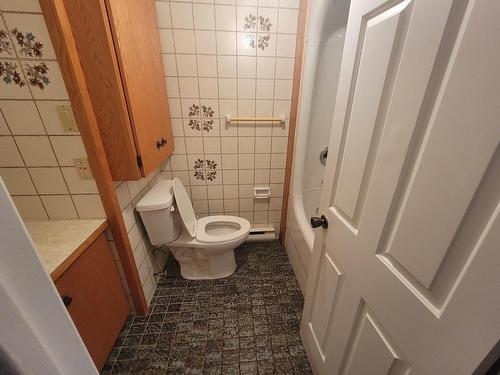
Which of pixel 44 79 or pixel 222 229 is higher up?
pixel 44 79

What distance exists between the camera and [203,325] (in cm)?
133

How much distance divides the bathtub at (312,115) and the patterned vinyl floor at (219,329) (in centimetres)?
28

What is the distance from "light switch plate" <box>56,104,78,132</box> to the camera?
0.86 metres

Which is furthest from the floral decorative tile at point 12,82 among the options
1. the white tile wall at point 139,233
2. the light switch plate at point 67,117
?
the white tile wall at point 139,233

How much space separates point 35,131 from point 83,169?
0.74ft

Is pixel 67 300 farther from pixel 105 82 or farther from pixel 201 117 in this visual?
pixel 201 117

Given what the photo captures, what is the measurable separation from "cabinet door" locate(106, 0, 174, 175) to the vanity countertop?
37cm

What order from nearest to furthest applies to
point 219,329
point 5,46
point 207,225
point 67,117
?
point 5,46 < point 67,117 < point 219,329 < point 207,225

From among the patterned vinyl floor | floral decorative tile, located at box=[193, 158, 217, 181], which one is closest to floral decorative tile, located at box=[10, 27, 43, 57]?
floral decorative tile, located at box=[193, 158, 217, 181]

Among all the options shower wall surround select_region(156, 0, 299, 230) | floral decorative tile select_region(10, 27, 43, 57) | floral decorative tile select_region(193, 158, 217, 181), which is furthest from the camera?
floral decorative tile select_region(193, 158, 217, 181)

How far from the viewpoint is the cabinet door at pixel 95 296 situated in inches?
33.4

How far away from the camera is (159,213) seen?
4.37 feet

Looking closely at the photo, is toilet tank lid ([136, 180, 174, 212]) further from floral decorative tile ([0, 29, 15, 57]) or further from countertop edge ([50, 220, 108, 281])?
floral decorative tile ([0, 29, 15, 57])

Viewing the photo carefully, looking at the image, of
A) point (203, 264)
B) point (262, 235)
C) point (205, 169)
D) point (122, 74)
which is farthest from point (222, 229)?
point (122, 74)
